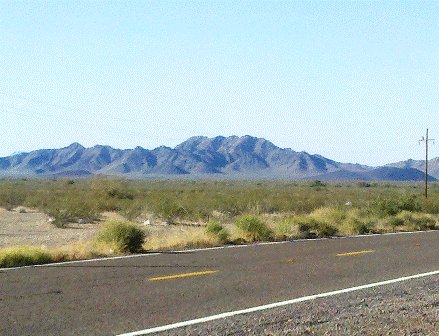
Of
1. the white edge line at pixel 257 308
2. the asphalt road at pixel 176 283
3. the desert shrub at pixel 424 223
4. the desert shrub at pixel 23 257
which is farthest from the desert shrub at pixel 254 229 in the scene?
the desert shrub at pixel 424 223

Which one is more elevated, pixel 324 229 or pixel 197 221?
pixel 324 229

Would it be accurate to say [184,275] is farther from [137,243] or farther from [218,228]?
[218,228]

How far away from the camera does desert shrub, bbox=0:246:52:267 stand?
575 inches

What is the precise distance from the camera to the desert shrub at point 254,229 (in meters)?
21.1

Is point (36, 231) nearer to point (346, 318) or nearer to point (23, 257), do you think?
point (23, 257)

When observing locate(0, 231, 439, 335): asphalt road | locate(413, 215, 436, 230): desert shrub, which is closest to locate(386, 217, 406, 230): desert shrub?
locate(413, 215, 436, 230): desert shrub

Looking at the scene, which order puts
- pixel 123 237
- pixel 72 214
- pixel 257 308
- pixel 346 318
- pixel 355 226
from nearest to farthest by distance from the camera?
pixel 346 318
pixel 257 308
pixel 123 237
pixel 355 226
pixel 72 214

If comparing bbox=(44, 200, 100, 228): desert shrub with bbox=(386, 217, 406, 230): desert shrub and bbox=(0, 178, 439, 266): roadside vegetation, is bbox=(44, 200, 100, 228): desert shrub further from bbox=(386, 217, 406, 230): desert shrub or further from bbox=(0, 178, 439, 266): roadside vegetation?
bbox=(386, 217, 406, 230): desert shrub

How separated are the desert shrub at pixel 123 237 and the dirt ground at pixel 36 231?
7.07 meters

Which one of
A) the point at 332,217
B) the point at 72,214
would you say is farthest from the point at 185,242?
the point at 72,214

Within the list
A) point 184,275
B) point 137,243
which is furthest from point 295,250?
point 184,275

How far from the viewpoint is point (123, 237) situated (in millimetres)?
17453

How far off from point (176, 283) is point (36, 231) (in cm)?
2197

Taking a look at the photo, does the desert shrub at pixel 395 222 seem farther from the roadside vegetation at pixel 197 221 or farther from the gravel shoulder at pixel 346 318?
the gravel shoulder at pixel 346 318
